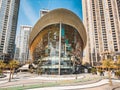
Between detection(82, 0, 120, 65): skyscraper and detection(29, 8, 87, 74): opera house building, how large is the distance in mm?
36707

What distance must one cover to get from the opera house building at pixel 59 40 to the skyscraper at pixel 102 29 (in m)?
36.7

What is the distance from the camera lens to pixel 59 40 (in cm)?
4681

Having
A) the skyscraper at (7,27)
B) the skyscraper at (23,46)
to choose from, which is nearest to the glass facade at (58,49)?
the skyscraper at (7,27)

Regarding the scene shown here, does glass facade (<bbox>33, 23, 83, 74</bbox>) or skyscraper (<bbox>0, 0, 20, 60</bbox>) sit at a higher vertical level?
skyscraper (<bbox>0, 0, 20, 60</bbox>)

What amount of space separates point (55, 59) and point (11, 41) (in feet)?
234

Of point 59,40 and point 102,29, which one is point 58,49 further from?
point 102,29

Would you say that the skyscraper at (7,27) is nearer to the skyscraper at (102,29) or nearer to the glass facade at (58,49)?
the glass facade at (58,49)

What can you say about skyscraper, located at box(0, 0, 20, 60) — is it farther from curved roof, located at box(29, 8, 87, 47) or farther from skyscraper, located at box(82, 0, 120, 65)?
skyscraper, located at box(82, 0, 120, 65)

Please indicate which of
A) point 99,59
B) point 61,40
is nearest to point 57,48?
point 61,40

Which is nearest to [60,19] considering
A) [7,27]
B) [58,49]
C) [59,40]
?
[59,40]

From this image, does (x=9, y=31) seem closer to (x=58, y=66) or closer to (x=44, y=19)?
(x=44, y=19)

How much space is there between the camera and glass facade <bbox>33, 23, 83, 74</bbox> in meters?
44.6

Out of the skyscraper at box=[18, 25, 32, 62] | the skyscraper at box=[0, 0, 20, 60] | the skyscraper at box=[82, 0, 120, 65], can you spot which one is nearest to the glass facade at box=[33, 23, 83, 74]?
the skyscraper at box=[82, 0, 120, 65]

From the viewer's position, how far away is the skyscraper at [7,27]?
310 feet
